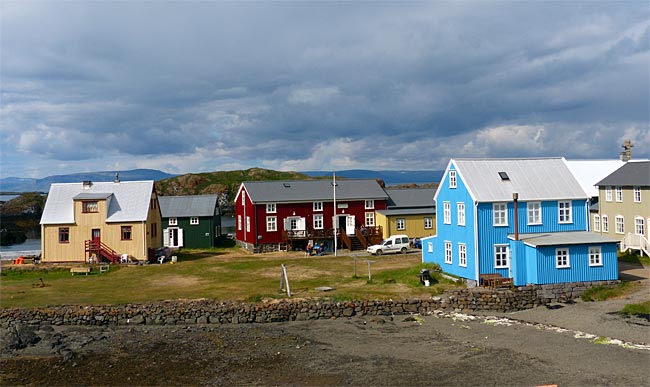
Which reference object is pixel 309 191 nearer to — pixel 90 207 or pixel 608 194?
pixel 90 207

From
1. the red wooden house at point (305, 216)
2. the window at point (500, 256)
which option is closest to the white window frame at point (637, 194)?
the window at point (500, 256)

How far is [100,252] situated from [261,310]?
75.0 feet

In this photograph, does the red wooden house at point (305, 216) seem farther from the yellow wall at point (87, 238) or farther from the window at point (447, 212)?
the window at point (447, 212)

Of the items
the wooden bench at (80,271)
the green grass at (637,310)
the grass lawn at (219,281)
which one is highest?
the wooden bench at (80,271)

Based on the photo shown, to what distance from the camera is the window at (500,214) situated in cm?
3209

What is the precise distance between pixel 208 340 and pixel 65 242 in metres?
26.6

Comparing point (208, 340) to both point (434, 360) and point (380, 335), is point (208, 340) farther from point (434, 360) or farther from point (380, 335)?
point (434, 360)

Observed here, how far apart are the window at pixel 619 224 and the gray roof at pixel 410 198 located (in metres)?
18.8

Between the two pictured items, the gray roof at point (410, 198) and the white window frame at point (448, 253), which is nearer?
the white window frame at point (448, 253)

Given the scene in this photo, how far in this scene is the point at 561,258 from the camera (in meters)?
29.9

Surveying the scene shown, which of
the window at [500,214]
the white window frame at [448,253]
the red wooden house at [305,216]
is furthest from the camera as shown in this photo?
the red wooden house at [305,216]

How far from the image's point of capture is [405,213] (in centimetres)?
5372

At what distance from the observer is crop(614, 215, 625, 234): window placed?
42.2m

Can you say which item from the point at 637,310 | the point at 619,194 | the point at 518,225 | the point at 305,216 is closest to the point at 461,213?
the point at 518,225
